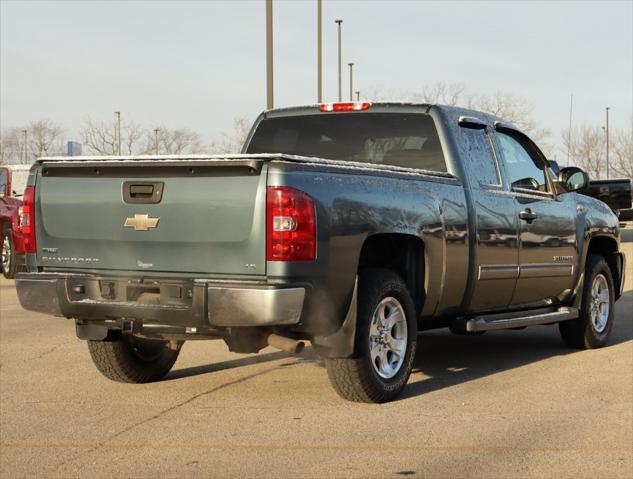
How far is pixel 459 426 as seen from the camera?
5816mm

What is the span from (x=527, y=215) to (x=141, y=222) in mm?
3526

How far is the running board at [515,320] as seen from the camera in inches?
295

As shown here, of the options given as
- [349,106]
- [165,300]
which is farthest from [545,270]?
[165,300]

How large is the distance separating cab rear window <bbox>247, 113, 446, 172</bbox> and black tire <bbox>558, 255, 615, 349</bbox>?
2.48m

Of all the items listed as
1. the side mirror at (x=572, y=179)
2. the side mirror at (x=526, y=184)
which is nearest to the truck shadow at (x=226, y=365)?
the side mirror at (x=526, y=184)

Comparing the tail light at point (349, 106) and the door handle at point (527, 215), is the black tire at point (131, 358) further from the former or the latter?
the door handle at point (527, 215)

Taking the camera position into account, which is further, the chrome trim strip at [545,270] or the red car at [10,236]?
the red car at [10,236]

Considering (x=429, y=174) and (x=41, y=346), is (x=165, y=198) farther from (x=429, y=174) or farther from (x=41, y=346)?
(x=41, y=346)

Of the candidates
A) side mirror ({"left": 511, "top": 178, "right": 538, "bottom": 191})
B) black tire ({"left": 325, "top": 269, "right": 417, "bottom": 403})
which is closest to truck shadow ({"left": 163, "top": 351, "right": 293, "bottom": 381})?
black tire ({"left": 325, "top": 269, "right": 417, "bottom": 403})

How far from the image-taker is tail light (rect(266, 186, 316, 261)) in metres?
5.63

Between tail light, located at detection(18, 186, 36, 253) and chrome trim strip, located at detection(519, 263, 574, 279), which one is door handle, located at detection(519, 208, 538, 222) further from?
tail light, located at detection(18, 186, 36, 253)

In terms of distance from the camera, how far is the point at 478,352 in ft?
29.7

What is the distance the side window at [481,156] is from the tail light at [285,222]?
237 cm

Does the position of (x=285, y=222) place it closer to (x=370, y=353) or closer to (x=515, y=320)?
(x=370, y=353)
